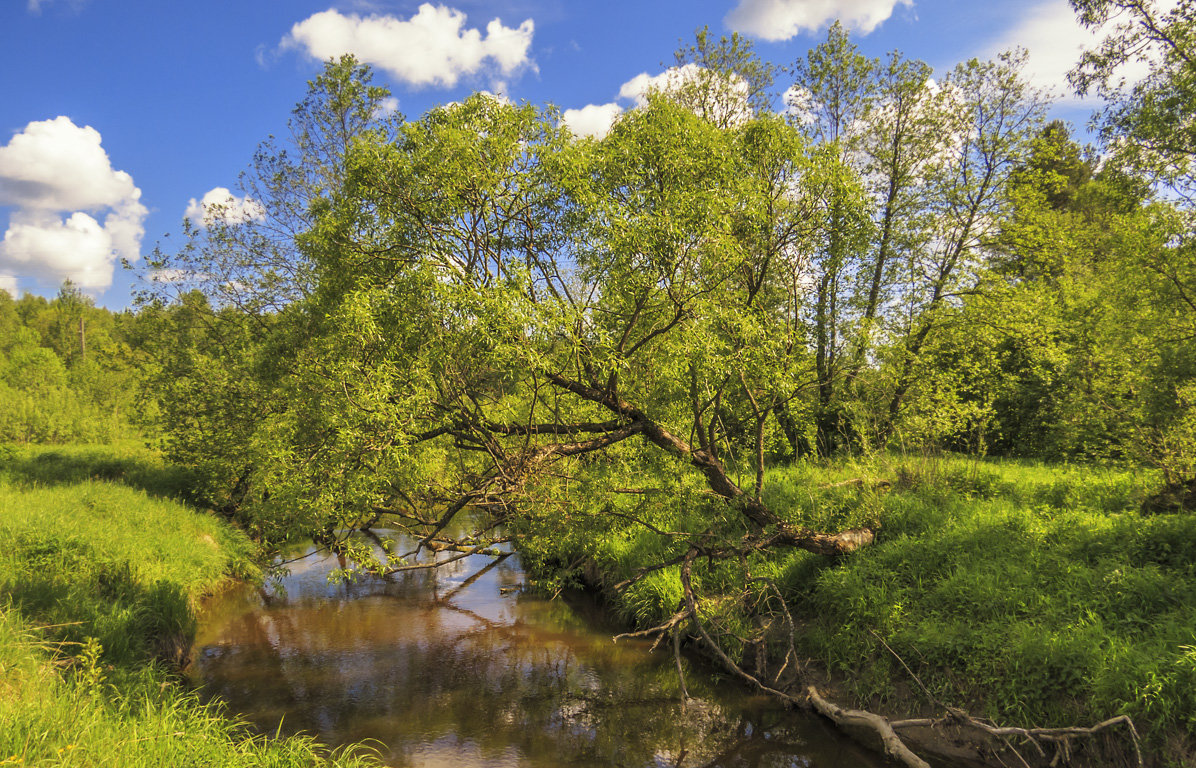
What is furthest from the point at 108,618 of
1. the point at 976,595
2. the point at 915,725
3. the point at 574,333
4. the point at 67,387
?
the point at 67,387

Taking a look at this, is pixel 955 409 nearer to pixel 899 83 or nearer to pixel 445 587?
pixel 899 83

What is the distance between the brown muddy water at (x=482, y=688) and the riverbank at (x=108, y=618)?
0.83m

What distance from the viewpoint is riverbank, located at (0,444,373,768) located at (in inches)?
201

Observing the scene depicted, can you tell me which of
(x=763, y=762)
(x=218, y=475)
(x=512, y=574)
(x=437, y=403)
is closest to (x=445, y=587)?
(x=512, y=574)

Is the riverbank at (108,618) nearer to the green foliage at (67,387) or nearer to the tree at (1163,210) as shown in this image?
the green foliage at (67,387)

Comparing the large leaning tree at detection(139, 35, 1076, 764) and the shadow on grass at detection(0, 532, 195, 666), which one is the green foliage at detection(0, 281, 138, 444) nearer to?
the shadow on grass at detection(0, 532, 195, 666)

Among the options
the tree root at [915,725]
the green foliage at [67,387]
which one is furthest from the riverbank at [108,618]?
the green foliage at [67,387]

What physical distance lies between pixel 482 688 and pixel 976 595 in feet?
25.9

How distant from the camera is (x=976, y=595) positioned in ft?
27.8

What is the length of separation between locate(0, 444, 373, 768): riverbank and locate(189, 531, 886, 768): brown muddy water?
32.7 inches

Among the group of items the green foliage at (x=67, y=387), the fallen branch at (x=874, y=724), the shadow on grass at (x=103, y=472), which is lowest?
the fallen branch at (x=874, y=724)

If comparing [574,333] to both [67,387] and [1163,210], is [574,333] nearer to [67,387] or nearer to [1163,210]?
[1163,210]

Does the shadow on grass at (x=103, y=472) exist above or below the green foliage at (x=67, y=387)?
below

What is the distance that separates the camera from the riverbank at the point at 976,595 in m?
6.71
